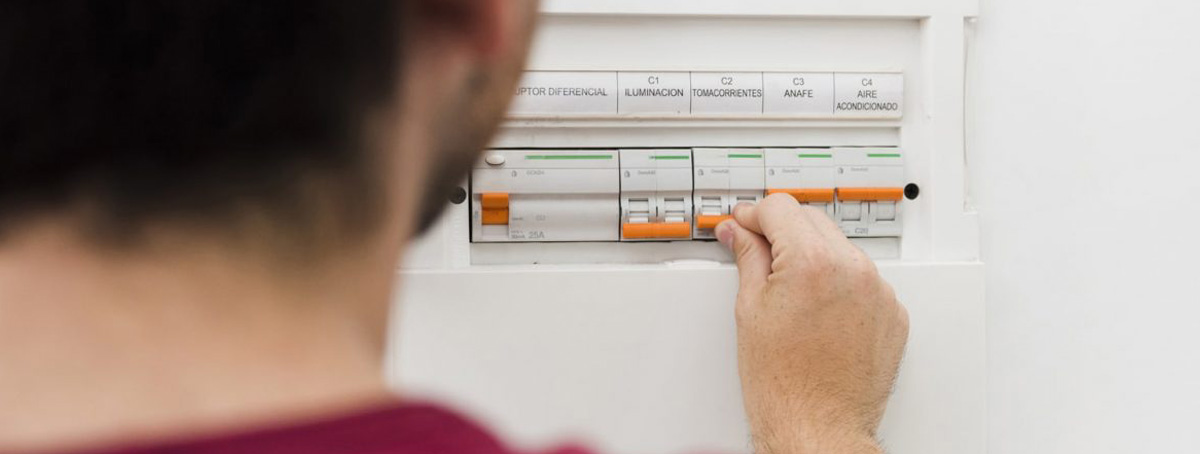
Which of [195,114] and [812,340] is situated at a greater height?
[195,114]

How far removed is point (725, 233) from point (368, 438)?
1.88ft

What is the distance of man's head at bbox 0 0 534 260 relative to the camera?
23 centimetres

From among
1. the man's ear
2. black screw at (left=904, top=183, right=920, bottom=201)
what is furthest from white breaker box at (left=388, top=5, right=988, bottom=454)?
the man's ear

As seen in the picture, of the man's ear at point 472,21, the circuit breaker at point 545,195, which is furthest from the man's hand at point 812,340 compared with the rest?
the man's ear at point 472,21

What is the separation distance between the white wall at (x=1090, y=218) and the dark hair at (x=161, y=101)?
2.26 ft

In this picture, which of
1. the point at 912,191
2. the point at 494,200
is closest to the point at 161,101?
the point at 494,200

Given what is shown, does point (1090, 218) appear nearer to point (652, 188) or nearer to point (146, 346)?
point (652, 188)

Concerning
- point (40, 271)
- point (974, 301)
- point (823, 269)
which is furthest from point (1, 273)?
point (974, 301)

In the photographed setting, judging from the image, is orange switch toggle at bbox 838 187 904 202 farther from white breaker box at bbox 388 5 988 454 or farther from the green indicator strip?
the green indicator strip

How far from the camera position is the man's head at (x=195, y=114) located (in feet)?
0.77

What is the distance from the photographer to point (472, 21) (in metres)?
0.28

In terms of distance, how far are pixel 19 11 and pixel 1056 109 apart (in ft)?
2.46

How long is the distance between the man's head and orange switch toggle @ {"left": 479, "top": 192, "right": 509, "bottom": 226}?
0.52 m

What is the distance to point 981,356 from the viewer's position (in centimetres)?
81
